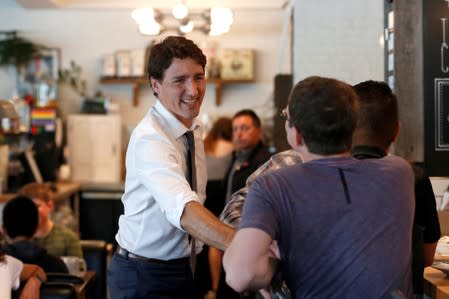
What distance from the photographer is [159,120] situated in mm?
2176

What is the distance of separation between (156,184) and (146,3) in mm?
6128

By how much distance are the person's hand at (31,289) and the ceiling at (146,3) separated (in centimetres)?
499

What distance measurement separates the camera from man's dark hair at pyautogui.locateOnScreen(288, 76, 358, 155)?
1.51 m

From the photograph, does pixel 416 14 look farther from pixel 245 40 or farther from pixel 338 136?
pixel 245 40

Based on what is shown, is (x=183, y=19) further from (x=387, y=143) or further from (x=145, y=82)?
(x=387, y=143)

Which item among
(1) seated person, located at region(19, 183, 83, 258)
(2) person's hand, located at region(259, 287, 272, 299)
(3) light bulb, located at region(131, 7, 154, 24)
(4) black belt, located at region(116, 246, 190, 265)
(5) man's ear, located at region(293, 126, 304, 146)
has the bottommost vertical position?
(1) seated person, located at region(19, 183, 83, 258)

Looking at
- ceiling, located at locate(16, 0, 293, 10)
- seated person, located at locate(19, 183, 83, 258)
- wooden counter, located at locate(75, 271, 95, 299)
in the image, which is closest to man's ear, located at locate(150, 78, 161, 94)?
wooden counter, located at locate(75, 271, 95, 299)

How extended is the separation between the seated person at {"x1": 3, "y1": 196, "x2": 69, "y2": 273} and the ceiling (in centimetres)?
435

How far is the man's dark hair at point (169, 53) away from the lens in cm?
215

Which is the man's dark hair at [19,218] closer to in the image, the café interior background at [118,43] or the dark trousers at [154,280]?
the dark trousers at [154,280]

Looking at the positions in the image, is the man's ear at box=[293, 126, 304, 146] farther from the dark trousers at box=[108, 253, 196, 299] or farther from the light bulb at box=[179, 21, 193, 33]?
the light bulb at box=[179, 21, 193, 33]

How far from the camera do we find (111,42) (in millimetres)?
8234

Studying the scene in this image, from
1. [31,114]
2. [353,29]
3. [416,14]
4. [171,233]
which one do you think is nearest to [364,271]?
[171,233]

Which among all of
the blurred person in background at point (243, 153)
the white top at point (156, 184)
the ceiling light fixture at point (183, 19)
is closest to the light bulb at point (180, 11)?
the ceiling light fixture at point (183, 19)
